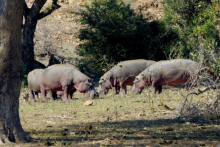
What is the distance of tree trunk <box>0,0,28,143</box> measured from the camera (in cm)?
558

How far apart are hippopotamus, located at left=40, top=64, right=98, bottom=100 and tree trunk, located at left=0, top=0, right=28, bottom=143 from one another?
8.59 m

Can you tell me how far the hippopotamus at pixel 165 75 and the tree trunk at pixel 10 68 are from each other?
346 inches

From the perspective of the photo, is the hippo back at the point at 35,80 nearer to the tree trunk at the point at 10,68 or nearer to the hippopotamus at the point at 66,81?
the hippopotamus at the point at 66,81

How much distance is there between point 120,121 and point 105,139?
2094 mm

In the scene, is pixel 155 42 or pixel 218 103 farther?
pixel 155 42

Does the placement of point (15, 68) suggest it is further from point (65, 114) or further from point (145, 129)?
point (65, 114)

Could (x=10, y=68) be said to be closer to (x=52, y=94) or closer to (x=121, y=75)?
(x=52, y=94)

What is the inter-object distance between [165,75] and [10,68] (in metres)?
9.60

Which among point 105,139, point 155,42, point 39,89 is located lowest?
point 105,139

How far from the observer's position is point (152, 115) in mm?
8609

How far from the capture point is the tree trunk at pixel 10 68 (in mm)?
5578

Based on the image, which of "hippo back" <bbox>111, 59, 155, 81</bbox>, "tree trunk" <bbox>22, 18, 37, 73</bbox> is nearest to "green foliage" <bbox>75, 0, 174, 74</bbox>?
"tree trunk" <bbox>22, 18, 37, 73</bbox>

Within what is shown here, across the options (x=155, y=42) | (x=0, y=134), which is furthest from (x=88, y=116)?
(x=155, y=42)

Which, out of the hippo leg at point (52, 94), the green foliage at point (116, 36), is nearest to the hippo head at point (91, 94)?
the hippo leg at point (52, 94)
